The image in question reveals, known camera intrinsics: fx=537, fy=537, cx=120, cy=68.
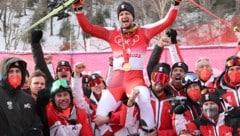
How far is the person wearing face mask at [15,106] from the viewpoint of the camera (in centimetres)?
485

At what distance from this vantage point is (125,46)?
6.27 metres

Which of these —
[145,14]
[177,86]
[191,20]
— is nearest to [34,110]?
[177,86]

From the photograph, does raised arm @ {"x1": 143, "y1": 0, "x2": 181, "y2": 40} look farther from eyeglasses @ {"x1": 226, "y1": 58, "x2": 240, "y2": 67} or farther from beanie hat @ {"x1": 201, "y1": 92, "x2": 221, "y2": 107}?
beanie hat @ {"x1": 201, "y1": 92, "x2": 221, "y2": 107}

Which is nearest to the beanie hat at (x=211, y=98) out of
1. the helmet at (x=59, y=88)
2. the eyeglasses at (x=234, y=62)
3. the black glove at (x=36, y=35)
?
the eyeglasses at (x=234, y=62)

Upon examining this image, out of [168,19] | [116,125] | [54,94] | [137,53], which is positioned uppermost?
[168,19]

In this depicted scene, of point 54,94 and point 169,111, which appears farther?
point 169,111

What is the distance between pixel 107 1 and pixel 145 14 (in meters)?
9.67

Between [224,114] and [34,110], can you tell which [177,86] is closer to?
[224,114]

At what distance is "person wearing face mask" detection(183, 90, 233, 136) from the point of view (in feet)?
18.8

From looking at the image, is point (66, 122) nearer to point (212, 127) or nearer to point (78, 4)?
point (78, 4)

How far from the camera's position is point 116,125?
6.18 m

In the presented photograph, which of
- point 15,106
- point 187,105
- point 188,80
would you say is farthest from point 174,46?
point 15,106

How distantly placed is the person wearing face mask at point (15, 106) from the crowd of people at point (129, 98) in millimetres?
12

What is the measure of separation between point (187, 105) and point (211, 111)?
16.0 inches
